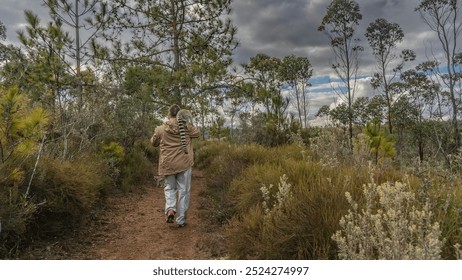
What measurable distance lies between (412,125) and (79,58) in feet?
61.4

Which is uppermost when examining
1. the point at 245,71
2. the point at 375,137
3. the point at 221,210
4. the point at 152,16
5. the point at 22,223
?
the point at 152,16

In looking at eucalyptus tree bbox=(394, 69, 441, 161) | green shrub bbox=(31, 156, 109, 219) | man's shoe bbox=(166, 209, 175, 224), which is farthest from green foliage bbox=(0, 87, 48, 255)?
eucalyptus tree bbox=(394, 69, 441, 161)

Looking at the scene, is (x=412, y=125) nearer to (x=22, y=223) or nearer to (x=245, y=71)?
(x=245, y=71)

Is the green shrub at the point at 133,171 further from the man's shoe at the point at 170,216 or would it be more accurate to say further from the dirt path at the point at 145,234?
the man's shoe at the point at 170,216

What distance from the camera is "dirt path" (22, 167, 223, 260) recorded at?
12.1 feet

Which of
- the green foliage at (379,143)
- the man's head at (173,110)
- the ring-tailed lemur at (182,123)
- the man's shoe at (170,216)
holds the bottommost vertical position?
the man's shoe at (170,216)

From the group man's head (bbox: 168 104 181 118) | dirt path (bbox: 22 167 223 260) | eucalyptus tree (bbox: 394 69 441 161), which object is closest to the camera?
dirt path (bbox: 22 167 223 260)

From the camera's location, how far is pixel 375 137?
805 centimetres

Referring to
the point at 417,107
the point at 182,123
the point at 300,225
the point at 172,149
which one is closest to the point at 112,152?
the point at 172,149

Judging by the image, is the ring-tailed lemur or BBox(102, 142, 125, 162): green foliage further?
BBox(102, 142, 125, 162): green foliage

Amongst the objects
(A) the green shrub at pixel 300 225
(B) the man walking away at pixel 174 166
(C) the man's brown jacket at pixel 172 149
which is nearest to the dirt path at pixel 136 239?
(B) the man walking away at pixel 174 166

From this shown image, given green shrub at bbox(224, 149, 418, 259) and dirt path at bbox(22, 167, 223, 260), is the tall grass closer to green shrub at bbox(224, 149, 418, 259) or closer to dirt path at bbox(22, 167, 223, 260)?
green shrub at bbox(224, 149, 418, 259)

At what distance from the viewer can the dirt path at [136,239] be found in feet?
12.1
